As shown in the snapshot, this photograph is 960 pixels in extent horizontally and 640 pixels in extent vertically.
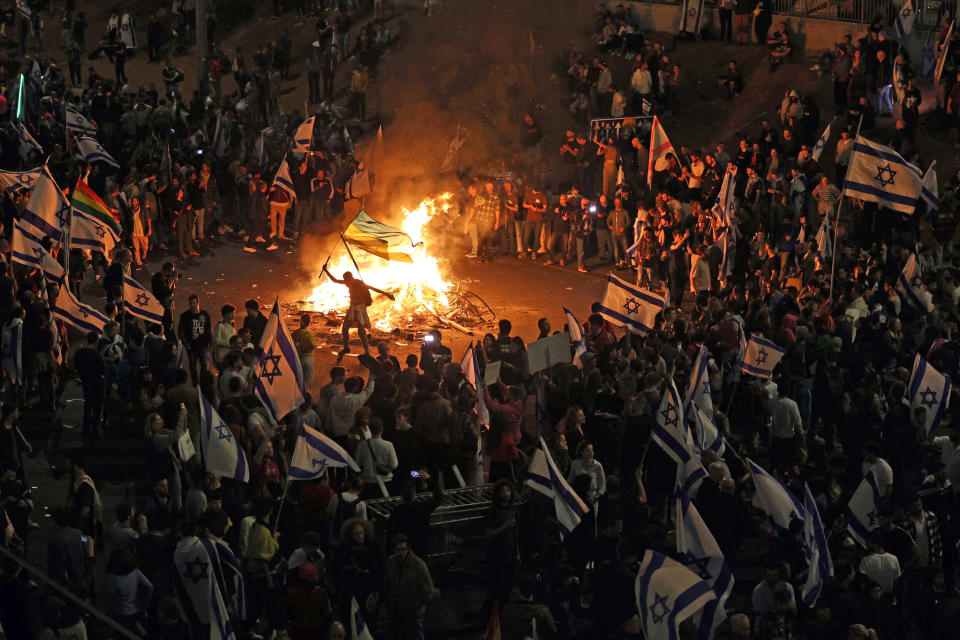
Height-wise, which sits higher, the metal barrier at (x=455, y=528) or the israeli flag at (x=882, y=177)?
the israeli flag at (x=882, y=177)

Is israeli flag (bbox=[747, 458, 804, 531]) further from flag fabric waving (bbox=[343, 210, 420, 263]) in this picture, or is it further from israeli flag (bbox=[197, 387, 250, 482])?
flag fabric waving (bbox=[343, 210, 420, 263])

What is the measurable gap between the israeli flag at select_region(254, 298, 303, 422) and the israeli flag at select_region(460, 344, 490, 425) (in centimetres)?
199

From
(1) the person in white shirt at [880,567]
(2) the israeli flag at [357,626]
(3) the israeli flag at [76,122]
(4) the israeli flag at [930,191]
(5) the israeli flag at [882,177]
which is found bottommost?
(1) the person in white shirt at [880,567]

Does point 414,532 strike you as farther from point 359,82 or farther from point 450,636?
point 359,82

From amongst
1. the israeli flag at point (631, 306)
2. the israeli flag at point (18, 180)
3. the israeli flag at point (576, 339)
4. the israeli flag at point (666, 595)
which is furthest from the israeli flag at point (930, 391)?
the israeli flag at point (18, 180)

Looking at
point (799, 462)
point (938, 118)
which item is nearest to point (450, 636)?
point (799, 462)

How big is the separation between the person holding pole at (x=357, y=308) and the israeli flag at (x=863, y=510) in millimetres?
8751

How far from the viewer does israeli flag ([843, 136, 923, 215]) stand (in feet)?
66.7

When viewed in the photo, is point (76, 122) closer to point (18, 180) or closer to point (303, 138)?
point (303, 138)

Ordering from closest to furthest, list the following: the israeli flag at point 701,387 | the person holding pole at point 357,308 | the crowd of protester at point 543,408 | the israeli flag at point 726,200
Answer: the crowd of protester at point 543,408 < the israeli flag at point 701,387 < the person holding pole at point 357,308 < the israeli flag at point 726,200

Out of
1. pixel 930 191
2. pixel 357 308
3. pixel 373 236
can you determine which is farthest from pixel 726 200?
pixel 357 308

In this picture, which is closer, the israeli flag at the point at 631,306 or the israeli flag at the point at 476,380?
the israeli flag at the point at 476,380

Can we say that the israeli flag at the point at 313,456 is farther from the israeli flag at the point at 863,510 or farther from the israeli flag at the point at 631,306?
the israeli flag at the point at 631,306

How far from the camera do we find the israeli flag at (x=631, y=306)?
1975cm
